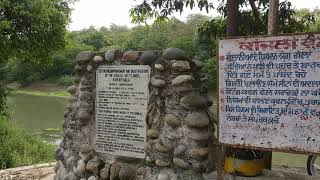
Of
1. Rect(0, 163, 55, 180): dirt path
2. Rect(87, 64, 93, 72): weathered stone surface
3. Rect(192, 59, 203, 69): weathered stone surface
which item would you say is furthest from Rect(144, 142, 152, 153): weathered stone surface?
Rect(0, 163, 55, 180): dirt path

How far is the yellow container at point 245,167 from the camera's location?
4.46m

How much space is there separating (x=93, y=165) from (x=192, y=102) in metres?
1.57

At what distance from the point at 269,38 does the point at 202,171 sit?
154 cm

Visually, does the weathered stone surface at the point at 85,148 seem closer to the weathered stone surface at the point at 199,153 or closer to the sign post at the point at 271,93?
the weathered stone surface at the point at 199,153

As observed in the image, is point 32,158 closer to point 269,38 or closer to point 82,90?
point 82,90

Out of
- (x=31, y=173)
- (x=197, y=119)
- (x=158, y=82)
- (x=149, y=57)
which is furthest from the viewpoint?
(x=31, y=173)

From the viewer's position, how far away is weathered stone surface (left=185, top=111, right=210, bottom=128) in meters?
4.56

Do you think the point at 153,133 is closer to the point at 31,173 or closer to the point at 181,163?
the point at 181,163

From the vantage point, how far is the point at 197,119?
15.0 ft

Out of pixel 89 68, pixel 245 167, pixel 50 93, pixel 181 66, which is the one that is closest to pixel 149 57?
pixel 181 66

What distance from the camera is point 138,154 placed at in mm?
5156

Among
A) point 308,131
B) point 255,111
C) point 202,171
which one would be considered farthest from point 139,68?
point 308,131

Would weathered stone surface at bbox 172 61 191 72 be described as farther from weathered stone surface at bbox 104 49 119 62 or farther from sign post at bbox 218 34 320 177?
weathered stone surface at bbox 104 49 119 62

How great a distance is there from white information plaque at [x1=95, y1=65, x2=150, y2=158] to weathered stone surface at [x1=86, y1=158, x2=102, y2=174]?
14cm
